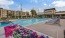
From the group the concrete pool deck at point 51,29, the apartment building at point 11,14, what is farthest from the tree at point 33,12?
the concrete pool deck at point 51,29

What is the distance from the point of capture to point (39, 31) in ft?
5.16

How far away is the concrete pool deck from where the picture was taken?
156cm

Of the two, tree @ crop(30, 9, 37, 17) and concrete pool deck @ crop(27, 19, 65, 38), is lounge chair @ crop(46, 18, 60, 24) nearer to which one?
concrete pool deck @ crop(27, 19, 65, 38)

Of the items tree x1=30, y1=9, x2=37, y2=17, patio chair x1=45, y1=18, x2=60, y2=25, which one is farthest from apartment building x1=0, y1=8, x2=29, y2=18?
patio chair x1=45, y1=18, x2=60, y2=25

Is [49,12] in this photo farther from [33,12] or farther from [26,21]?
[26,21]

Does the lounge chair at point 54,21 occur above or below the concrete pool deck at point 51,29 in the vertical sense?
above

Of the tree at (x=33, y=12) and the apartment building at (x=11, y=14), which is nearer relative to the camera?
the apartment building at (x=11, y=14)

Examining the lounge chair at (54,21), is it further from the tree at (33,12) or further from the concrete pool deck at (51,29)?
the tree at (33,12)

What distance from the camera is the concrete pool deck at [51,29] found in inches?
61.4

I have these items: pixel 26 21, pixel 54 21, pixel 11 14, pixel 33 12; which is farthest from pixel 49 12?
pixel 11 14

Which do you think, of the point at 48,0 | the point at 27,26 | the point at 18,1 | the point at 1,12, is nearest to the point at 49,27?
the point at 27,26

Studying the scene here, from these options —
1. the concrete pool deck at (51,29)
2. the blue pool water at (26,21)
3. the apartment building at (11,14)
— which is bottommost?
the concrete pool deck at (51,29)

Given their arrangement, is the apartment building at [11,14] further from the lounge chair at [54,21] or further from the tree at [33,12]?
the lounge chair at [54,21]

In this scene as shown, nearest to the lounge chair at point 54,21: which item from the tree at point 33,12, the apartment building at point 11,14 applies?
the tree at point 33,12
